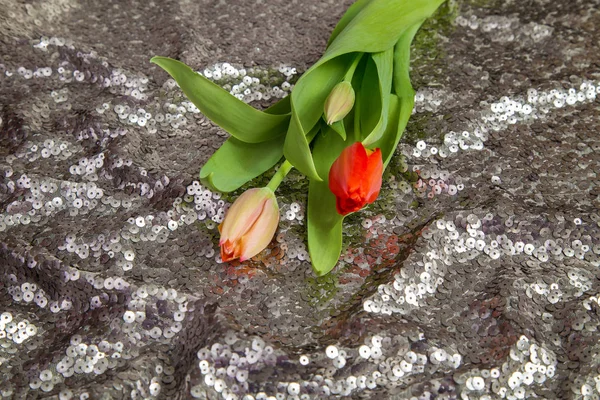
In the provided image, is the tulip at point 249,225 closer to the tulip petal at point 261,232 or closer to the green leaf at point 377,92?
the tulip petal at point 261,232

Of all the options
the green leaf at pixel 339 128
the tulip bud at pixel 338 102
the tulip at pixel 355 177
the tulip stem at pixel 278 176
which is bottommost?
the tulip stem at pixel 278 176

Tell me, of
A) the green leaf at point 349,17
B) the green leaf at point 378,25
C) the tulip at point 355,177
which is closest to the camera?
the tulip at point 355,177

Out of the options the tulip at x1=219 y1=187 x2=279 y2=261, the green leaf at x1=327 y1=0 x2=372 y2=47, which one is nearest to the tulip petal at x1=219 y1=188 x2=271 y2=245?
the tulip at x1=219 y1=187 x2=279 y2=261

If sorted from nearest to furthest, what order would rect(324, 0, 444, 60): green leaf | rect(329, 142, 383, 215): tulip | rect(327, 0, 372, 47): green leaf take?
rect(329, 142, 383, 215): tulip, rect(324, 0, 444, 60): green leaf, rect(327, 0, 372, 47): green leaf

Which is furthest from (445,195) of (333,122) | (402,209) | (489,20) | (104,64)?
(104,64)

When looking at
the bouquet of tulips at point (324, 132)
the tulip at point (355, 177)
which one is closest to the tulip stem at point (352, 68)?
the bouquet of tulips at point (324, 132)

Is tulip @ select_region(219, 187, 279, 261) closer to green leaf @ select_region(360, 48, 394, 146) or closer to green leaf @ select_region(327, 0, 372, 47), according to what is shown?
green leaf @ select_region(360, 48, 394, 146)

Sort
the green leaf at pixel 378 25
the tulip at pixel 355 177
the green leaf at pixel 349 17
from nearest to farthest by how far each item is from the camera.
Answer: the tulip at pixel 355 177, the green leaf at pixel 378 25, the green leaf at pixel 349 17

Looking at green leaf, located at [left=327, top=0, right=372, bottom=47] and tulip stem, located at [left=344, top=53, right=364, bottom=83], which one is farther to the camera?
green leaf, located at [left=327, top=0, right=372, bottom=47]
